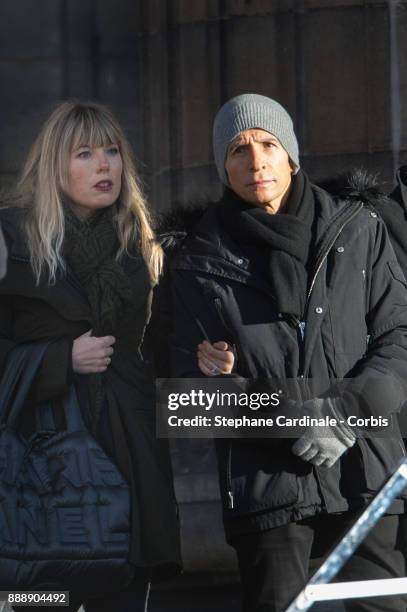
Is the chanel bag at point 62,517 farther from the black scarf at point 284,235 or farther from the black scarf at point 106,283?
the black scarf at point 284,235

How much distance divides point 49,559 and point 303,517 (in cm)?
89

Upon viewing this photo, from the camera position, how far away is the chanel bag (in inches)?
217

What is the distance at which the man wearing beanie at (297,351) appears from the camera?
5.26 m

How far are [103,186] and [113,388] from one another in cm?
71

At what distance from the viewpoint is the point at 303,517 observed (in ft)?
17.2

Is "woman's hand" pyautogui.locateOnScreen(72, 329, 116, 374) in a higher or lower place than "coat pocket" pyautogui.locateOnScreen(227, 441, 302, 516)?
higher

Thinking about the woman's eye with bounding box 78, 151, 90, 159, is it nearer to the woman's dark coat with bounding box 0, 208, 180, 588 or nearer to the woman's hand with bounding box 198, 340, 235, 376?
the woman's dark coat with bounding box 0, 208, 180, 588

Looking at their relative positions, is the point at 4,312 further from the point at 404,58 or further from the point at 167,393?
the point at 404,58

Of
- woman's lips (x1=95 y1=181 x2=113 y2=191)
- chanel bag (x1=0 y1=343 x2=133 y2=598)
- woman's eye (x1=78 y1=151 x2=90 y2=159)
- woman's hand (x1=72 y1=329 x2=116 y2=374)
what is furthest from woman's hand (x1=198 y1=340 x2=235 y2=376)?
woman's eye (x1=78 y1=151 x2=90 y2=159)

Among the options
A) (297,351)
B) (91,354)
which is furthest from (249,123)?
(91,354)

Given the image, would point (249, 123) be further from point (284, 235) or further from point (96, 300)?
point (96, 300)

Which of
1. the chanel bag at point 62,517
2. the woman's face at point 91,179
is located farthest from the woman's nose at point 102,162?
the chanel bag at point 62,517

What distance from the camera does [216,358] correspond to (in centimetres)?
533

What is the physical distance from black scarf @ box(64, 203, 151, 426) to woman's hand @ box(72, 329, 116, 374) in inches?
1.6
